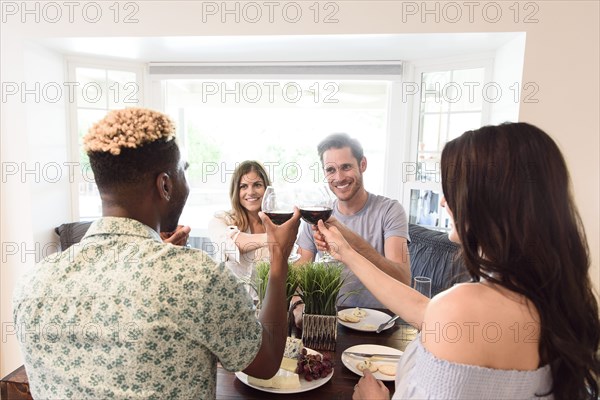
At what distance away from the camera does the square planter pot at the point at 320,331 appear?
4.32ft

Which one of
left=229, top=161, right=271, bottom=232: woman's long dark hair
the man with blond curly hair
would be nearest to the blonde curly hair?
the man with blond curly hair

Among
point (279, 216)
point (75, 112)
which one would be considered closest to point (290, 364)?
point (279, 216)

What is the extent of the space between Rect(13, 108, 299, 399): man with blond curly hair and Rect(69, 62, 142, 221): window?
2507mm

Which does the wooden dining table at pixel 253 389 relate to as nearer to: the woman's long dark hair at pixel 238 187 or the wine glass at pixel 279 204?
the wine glass at pixel 279 204

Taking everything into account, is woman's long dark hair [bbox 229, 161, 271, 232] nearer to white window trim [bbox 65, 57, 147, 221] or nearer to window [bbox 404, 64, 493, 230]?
window [bbox 404, 64, 493, 230]

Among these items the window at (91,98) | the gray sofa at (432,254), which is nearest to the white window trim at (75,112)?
the window at (91,98)

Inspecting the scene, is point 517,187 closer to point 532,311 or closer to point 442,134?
point 532,311

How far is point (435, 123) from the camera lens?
3.03 metres

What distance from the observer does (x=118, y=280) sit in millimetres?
782

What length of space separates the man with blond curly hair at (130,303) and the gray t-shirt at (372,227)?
1191mm

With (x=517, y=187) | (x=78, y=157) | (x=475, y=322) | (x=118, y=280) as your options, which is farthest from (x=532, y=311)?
(x=78, y=157)

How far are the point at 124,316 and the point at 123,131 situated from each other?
14.7 inches

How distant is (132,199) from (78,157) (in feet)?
8.87

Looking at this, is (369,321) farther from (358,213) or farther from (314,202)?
(358,213)
